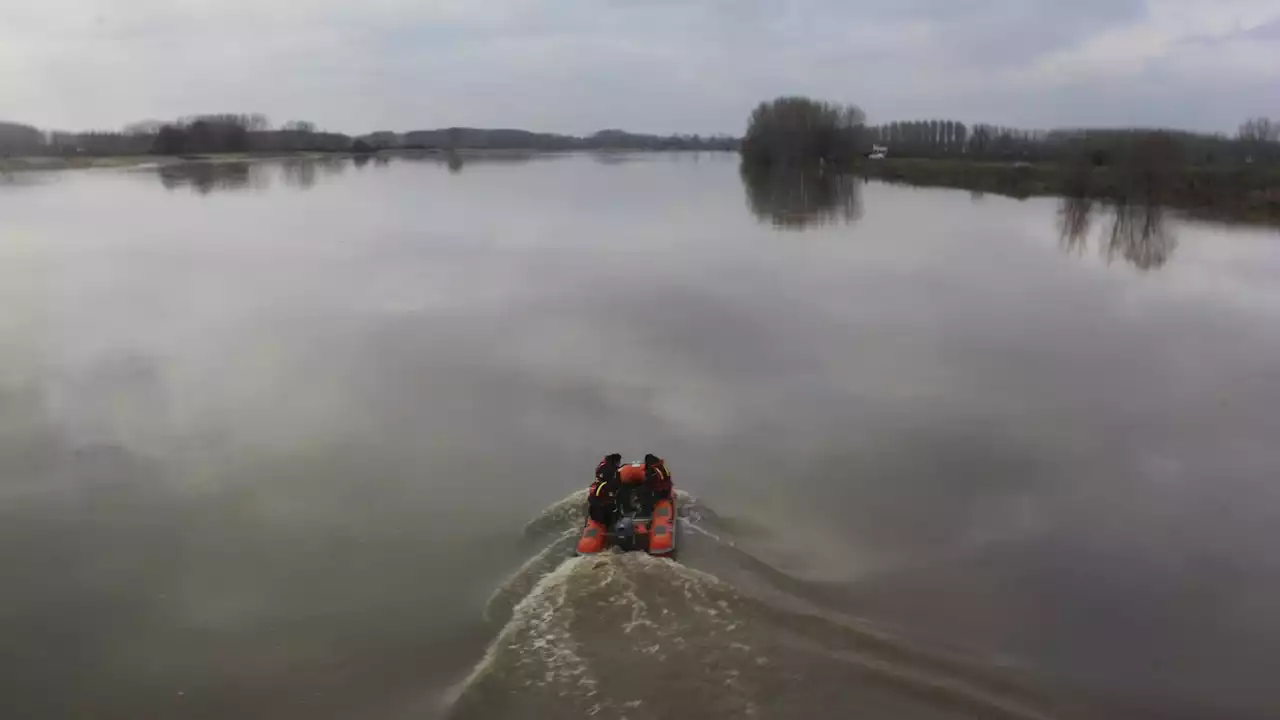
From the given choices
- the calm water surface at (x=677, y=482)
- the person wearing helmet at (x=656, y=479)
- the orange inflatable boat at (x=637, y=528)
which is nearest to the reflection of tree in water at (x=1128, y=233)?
the calm water surface at (x=677, y=482)

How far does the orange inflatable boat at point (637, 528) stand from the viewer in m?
7.79

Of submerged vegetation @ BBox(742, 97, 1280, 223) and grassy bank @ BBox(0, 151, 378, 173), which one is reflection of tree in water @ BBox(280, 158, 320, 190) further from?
submerged vegetation @ BBox(742, 97, 1280, 223)

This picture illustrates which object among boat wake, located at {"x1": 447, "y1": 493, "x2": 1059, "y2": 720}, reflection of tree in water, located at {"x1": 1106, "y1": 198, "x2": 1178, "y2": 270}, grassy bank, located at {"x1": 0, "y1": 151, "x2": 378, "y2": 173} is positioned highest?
grassy bank, located at {"x1": 0, "y1": 151, "x2": 378, "y2": 173}

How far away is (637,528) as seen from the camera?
8.05 meters

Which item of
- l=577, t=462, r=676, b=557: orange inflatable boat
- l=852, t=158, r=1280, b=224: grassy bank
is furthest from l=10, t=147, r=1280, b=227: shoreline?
l=577, t=462, r=676, b=557: orange inflatable boat

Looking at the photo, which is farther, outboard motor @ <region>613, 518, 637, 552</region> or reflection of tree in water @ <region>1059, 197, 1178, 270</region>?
reflection of tree in water @ <region>1059, 197, 1178, 270</region>

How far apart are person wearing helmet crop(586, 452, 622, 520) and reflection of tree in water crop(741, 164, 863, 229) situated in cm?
2412

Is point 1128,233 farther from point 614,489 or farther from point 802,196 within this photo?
point 614,489

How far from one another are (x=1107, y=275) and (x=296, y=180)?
51.1m

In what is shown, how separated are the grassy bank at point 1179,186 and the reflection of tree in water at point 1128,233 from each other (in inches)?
54.8

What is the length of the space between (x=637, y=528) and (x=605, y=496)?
40cm

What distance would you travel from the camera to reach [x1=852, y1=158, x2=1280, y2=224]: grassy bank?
33.0 metres

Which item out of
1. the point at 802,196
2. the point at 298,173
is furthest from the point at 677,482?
the point at 298,173

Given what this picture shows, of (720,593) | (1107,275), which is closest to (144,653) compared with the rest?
(720,593)
